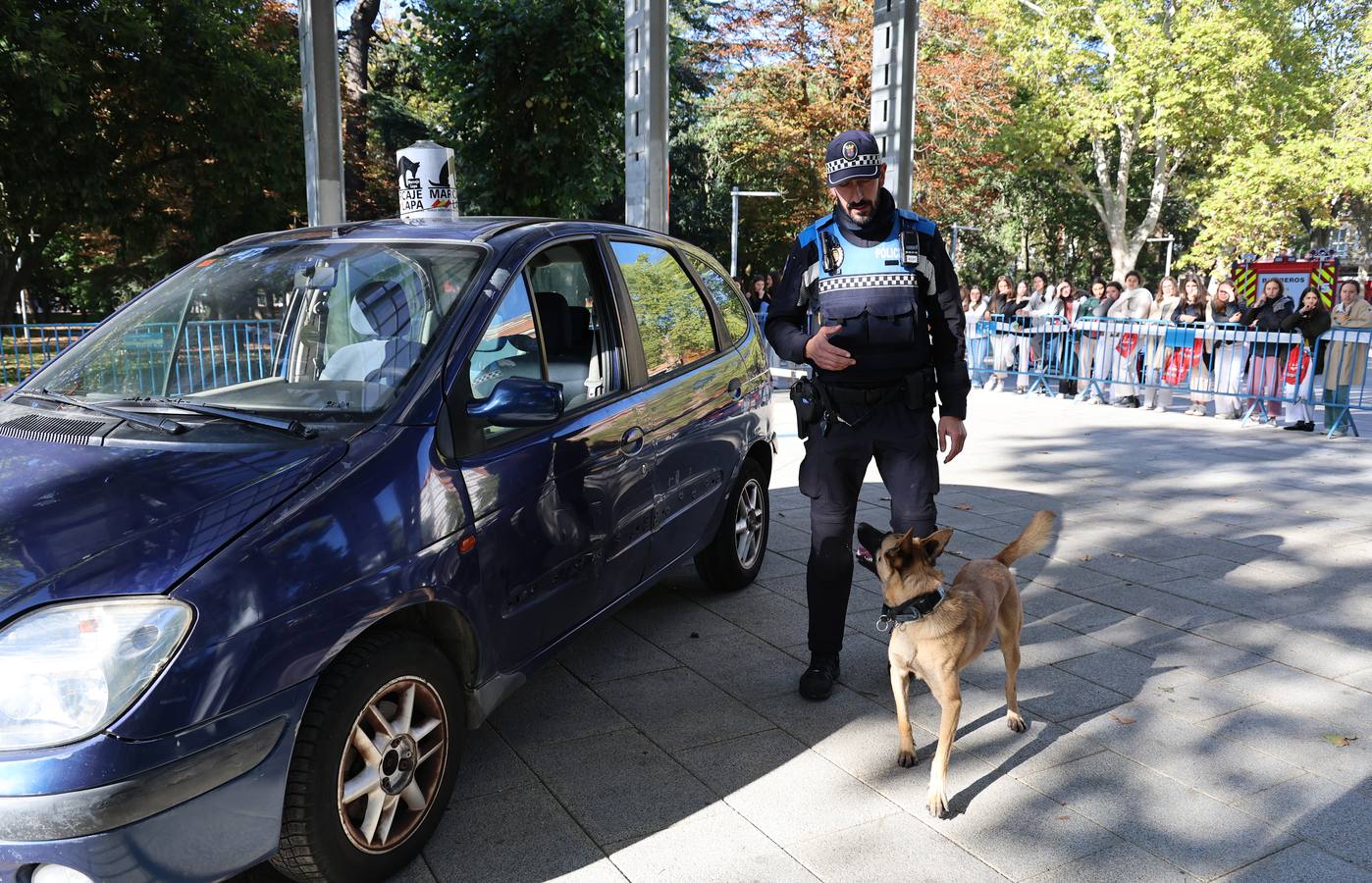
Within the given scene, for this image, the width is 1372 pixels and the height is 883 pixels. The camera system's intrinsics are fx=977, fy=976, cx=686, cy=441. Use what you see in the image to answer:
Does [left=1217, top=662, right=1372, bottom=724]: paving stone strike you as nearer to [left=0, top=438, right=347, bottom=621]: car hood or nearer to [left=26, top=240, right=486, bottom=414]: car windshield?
[left=26, top=240, right=486, bottom=414]: car windshield

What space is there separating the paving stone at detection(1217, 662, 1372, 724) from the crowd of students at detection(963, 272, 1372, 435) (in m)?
8.05

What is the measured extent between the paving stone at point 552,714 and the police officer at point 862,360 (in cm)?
82

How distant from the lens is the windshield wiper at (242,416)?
102 inches

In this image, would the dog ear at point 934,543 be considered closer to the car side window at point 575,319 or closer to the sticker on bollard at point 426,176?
the car side window at point 575,319

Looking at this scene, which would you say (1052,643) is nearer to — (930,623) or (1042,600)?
(1042,600)

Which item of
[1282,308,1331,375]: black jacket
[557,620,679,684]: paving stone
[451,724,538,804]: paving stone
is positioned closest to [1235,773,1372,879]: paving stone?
[557,620,679,684]: paving stone

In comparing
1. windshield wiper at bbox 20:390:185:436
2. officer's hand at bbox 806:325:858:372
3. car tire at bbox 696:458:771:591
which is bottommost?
car tire at bbox 696:458:771:591

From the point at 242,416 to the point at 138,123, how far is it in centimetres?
1580

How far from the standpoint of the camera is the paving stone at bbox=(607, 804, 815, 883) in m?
2.69

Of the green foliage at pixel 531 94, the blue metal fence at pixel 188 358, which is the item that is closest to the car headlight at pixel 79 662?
the blue metal fence at pixel 188 358

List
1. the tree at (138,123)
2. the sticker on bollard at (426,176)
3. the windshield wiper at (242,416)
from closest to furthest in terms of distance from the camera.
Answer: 1. the windshield wiper at (242,416)
2. the sticker on bollard at (426,176)
3. the tree at (138,123)

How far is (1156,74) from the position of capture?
2541cm

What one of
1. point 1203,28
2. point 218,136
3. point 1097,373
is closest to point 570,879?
point 1097,373

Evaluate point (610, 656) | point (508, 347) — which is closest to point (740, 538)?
point (610, 656)
